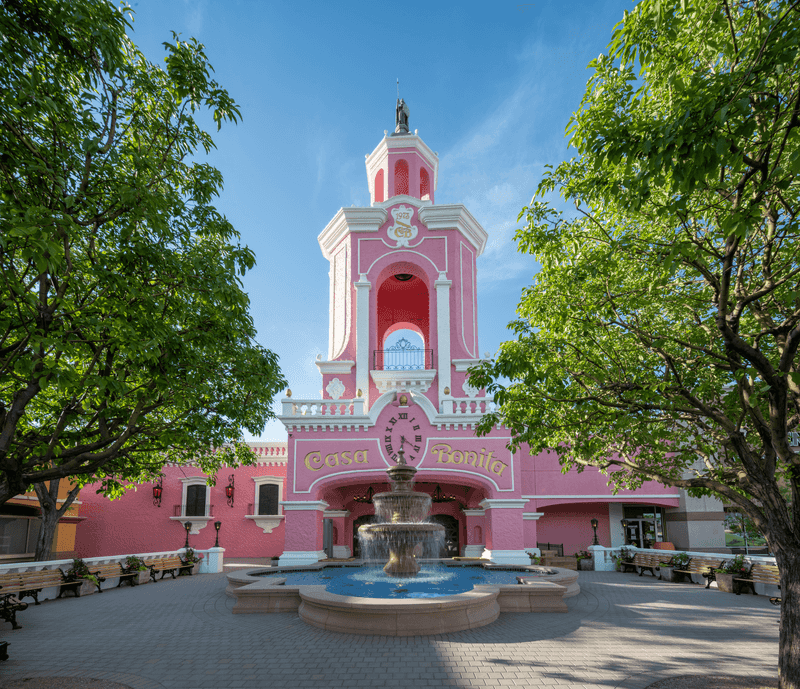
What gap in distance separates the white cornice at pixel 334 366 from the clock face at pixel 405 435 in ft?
11.3

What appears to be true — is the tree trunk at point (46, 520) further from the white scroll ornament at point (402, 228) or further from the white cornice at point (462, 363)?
the white scroll ornament at point (402, 228)

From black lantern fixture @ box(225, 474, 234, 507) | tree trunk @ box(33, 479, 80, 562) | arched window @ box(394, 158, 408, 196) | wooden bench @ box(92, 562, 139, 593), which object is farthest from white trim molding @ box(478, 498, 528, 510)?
arched window @ box(394, 158, 408, 196)

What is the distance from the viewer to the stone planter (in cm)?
1425

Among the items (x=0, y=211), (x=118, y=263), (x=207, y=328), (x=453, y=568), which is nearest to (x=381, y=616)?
(x=207, y=328)

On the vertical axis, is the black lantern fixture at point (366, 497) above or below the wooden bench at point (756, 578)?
above

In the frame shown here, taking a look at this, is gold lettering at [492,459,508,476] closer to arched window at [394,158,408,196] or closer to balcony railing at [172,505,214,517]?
arched window at [394,158,408,196]

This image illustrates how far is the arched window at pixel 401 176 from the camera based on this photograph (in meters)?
26.5

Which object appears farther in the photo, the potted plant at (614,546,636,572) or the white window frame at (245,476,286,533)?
the white window frame at (245,476,286,533)

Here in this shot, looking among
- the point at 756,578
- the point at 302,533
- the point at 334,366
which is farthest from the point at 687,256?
the point at 334,366

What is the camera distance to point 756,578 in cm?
1388

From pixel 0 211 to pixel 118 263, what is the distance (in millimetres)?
2598

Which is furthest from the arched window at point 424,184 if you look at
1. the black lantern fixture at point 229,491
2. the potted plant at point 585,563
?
the potted plant at point 585,563

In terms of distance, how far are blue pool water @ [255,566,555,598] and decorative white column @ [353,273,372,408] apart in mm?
7516

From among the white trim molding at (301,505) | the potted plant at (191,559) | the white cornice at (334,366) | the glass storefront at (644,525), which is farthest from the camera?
the glass storefront at (644,525)
